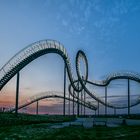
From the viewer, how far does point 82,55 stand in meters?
56.6

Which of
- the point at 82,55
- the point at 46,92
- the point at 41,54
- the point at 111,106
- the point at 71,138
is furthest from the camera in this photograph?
the point at 111,106

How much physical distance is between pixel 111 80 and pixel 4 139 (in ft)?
167

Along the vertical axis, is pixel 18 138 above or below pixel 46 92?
below

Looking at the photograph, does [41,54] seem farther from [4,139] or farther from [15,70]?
[4,139]

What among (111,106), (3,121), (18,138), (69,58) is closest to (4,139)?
(18,138)

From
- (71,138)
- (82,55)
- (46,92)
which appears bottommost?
(71,138)

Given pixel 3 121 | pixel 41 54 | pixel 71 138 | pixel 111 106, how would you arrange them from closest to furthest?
pixel 71 138 → pixel 3 121 → pixel 41 54 → pixel 111 106

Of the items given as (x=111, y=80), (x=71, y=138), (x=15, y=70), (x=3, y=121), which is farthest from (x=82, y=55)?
(x=71, y=138)

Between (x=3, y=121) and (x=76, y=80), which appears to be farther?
(x=76, y=80)

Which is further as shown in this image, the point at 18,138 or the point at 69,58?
the point at 69,58

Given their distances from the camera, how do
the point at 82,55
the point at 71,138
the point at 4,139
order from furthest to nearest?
the point at 82,55
the point at 71,138
the point at 4,139

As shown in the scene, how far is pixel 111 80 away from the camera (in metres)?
63.1

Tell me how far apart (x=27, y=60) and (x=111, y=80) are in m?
32.9

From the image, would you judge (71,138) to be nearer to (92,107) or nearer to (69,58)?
(69,58)
